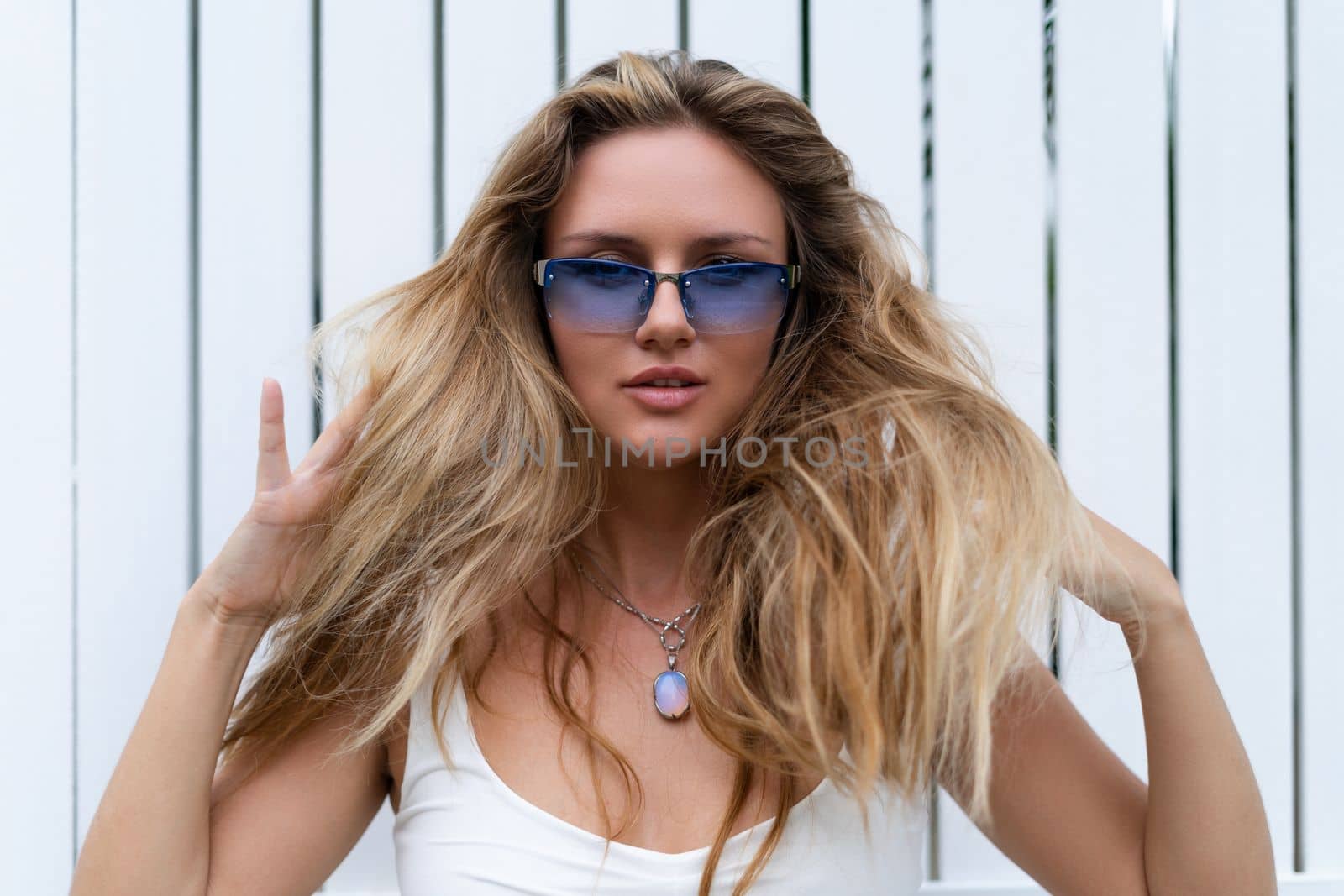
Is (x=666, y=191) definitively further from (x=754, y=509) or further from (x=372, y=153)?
(x=372, y=153)

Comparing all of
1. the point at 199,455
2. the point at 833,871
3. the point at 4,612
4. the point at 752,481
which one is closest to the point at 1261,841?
the point at 833,871

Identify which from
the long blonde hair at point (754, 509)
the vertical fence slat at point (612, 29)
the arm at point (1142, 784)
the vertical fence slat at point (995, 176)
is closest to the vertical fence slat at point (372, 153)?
the long blonde hair at point (754, 509)

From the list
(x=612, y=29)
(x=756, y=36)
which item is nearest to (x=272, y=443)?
(x=612, y=29)

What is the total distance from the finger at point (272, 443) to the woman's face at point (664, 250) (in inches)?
17.4

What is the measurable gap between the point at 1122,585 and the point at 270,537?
132cm

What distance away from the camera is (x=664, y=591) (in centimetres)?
154

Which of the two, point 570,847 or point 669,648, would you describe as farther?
point 669,648

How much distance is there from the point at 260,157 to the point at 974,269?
1438 mm

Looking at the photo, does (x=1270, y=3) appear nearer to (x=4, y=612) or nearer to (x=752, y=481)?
(x=752, y=481)

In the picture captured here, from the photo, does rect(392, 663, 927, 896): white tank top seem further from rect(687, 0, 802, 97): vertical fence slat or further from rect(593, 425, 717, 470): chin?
rect(687, 0, 802, 97): vertical fence slat

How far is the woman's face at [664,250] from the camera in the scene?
1330 mm

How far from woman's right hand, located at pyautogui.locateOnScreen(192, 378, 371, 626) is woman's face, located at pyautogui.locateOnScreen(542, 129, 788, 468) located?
465 mm

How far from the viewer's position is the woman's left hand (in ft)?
4.25

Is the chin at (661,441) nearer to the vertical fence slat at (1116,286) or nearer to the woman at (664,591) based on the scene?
the woman at (664,591)
